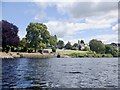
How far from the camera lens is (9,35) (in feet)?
350

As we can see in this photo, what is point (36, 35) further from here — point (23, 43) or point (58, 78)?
point (58, 78)

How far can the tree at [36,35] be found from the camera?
13025 centimetres

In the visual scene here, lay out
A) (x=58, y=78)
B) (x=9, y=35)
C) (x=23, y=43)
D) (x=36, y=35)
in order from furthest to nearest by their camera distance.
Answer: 1. (x=36, y=35)
2. (x=23, y=43)
3. (x=9, y=35)
4. (x=58, y=78)

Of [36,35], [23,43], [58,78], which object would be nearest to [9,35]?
[23,43]

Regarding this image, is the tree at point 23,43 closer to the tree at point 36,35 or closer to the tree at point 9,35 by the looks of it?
the tree at point 36,35

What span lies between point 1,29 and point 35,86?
8587cm

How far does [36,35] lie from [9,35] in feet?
88.2

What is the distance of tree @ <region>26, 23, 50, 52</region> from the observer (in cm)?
13025

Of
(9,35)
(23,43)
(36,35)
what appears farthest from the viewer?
(36,35)

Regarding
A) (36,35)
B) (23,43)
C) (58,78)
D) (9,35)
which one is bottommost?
(58,78)

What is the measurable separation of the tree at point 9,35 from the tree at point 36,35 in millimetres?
20262

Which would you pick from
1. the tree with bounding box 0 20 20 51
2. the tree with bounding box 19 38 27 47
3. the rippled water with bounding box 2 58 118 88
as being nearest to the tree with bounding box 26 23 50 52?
the tree with bounding box 19 38 27 47

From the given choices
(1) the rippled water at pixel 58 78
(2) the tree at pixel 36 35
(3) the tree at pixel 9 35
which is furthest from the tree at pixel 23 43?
(1) the rippled water at pixel 58 78

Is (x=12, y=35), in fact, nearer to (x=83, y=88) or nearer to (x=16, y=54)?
(x=16, y=54)
